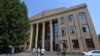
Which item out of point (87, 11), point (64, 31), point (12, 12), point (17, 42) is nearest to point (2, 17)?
point (12, 12)

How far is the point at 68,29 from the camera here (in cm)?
3825

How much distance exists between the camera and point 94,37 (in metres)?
33.6

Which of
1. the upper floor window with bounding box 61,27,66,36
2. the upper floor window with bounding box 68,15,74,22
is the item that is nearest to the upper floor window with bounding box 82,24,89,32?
the upper floor window with bounding box 68,15,74,22

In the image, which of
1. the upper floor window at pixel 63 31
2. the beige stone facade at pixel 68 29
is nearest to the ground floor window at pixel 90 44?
the beige stone facade at pixel 68 29

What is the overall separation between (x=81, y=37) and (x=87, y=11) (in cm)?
627

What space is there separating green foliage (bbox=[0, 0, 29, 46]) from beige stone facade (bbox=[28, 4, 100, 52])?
10.0 metres

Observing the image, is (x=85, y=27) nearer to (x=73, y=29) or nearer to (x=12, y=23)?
(x=73, y=29)

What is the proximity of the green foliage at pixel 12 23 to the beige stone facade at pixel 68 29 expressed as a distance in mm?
10050

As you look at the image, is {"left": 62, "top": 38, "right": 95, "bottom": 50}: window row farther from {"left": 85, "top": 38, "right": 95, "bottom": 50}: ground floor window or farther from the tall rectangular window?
the tall rectangular window

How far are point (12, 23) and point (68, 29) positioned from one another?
1393 centimetres

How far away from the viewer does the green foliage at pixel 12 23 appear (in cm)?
3147

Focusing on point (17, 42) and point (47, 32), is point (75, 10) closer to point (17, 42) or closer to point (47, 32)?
point (47, 32)

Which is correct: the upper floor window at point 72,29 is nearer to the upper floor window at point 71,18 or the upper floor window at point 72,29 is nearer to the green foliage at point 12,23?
the upper floor window at point 71,18

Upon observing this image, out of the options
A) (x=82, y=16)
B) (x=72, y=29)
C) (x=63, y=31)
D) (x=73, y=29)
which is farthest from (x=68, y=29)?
(x=82, y=16)
